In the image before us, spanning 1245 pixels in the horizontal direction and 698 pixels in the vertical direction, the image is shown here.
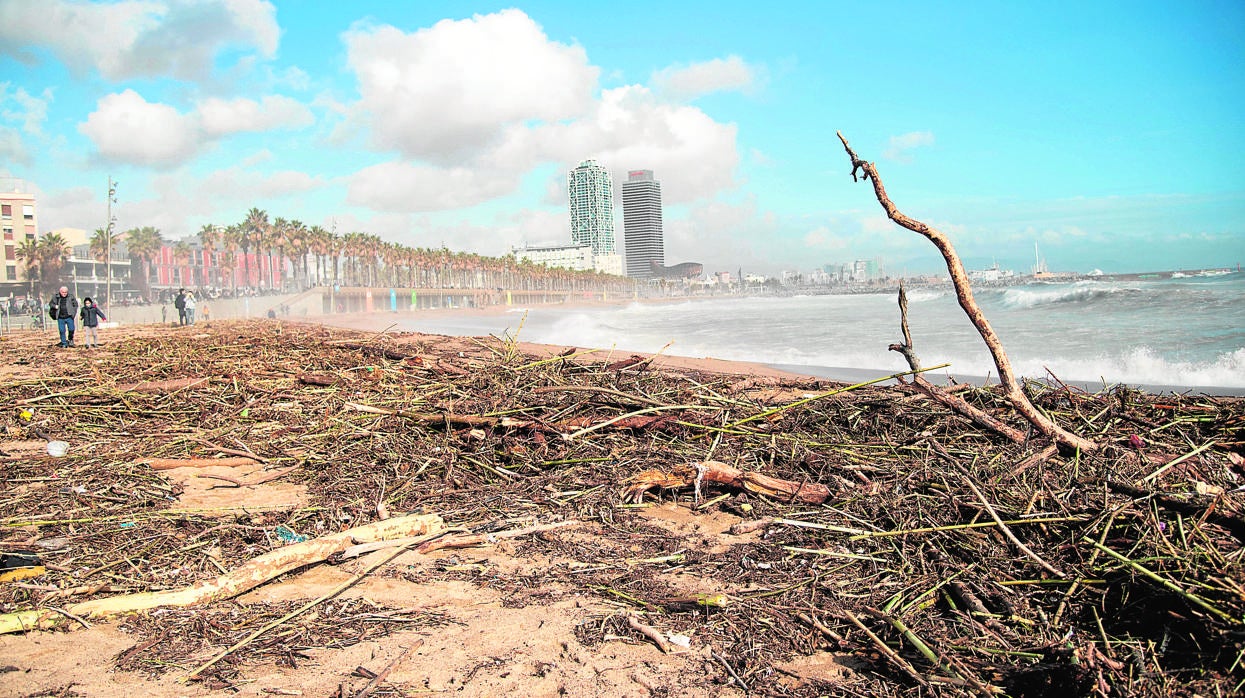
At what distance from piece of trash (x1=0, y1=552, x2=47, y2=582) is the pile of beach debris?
0.02 metres

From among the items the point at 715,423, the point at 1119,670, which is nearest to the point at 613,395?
the point at 715,423

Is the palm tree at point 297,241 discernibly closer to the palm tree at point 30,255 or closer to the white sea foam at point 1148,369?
the palm tree at point 30,255

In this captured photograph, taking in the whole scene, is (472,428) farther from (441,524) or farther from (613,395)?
(441,524)

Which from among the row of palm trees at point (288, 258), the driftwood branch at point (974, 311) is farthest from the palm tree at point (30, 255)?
the driftwood branch at point (974, 311)

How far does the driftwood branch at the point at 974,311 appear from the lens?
414 cm

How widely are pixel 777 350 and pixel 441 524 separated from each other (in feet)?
48.8

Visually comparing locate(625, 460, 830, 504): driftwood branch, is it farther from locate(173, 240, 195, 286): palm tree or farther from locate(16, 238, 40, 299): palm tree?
locate(173, 240, 195, 286): palm tree

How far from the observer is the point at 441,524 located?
13.0 feet

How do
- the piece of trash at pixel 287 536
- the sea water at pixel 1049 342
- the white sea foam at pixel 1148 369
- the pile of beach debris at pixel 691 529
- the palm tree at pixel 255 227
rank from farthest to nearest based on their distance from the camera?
the palm tree at pixel 255 227 → the sea water at pixel 1049 342 → the white sea foam at pixel 1148 369 → the piece of trash at pixel 287 536 → the pile of beach debris at pixel 691 529

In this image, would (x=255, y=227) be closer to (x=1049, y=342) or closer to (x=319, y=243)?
(x=319, y=243)

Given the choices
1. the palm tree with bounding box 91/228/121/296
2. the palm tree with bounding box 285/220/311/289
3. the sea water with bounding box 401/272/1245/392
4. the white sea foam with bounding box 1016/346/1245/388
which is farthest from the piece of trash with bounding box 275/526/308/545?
the palm tree with bounding box 285/220/311/289

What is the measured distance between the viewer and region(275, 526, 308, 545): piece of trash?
378 centimetres

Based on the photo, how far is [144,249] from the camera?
8506 cm

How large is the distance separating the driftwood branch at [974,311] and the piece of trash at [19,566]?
4.70m
